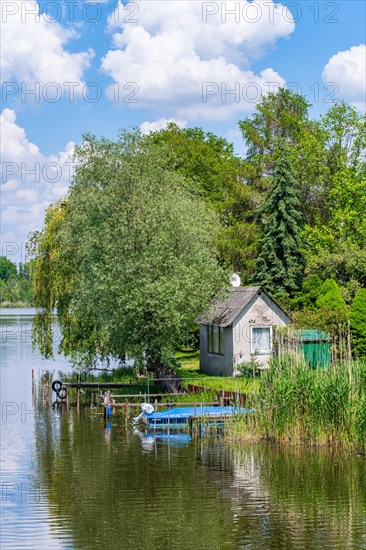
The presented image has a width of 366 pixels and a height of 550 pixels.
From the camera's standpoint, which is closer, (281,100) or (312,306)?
(312,306)

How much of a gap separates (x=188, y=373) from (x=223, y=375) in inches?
104

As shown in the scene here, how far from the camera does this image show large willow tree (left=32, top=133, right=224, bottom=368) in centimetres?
4147

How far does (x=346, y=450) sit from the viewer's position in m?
29.9

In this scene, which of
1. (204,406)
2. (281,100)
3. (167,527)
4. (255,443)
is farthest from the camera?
(281,100)

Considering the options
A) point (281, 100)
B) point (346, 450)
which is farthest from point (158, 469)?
point (281, 100)

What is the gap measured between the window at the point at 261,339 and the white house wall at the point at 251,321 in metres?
0.24

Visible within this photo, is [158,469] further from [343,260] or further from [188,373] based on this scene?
[343,260]

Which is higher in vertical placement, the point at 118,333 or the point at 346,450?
the point at 118,333

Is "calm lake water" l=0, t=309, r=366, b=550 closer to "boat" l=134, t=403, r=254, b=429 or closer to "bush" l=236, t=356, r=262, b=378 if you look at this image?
"boat" l=134, t=403, r=254, b=429

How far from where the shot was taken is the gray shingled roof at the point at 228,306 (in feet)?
153

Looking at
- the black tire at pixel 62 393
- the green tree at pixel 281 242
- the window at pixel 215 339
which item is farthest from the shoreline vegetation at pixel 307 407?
the green tree at pixel 281 242

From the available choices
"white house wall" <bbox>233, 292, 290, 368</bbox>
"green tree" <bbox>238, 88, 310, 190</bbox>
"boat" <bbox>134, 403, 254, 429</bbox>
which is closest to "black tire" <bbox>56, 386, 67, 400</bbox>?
"white house wall" <bbox>233, 292, 290, 368</bbox>

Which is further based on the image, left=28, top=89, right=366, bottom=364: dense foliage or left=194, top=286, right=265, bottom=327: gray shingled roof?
left=194, top=286, right=265, bottom=327: gray shingled roof

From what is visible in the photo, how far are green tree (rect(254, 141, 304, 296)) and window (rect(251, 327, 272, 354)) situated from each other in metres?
11.4
